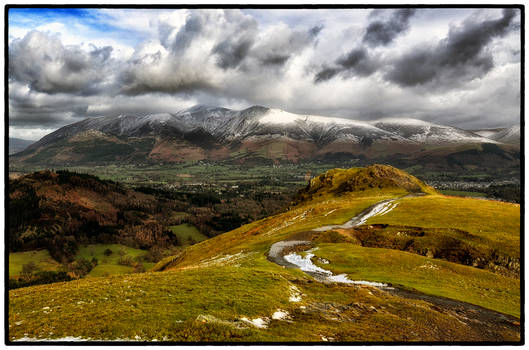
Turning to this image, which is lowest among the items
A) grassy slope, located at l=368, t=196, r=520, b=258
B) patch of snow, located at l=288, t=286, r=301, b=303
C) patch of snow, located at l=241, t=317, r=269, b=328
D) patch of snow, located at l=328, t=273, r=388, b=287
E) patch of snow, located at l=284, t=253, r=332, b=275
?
patch of snow, located at l=284, t=253, r=332, b=275

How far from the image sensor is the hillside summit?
11994 centimetres

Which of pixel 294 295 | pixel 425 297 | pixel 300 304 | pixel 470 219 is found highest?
pixel 470 219

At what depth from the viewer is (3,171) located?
20734mm

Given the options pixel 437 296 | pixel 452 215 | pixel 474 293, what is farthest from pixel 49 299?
pixel 452 215

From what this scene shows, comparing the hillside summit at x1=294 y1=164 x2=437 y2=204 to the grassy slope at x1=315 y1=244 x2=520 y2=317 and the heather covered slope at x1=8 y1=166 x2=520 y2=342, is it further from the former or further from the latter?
the grassy slope at x1=315 y1=244 x2=520 y2=317

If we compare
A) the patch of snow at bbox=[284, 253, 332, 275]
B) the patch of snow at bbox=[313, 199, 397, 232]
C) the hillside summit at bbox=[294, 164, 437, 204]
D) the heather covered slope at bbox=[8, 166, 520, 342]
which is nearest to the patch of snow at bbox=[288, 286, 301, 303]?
the heather covered slope at bbox=[8, 166, 520, 342]

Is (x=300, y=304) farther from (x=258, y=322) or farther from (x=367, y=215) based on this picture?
(x=367, y=215)

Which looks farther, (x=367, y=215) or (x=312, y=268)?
(x=367, y=215)

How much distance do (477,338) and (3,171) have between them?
35.4m

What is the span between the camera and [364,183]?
124750 millimetres

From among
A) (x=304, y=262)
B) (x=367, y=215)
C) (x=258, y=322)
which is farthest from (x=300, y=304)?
(x=367, y=215)

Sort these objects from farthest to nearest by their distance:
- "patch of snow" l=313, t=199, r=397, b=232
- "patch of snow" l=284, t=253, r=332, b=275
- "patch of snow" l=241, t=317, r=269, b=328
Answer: "patch of snow" l=313, t=199, r=397, b=232
"patch of snow" l=284, t=253, r=332, b=275
"patch of snow" l=241, t=317, r=269, b=328

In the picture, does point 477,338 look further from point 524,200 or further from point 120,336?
point 120,336

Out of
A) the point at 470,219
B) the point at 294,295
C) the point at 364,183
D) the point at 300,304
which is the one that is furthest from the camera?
the point at 364,183
